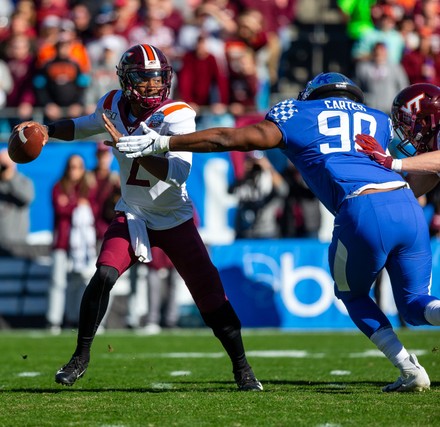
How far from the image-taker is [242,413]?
4.80 m

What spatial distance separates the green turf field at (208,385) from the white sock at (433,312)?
395mm

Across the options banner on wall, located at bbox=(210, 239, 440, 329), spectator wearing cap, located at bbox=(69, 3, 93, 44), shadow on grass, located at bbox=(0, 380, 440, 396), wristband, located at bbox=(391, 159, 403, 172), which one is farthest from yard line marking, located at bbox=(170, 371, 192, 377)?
spectator wearing cap, located at bbox=(69, 3, 93, 44)

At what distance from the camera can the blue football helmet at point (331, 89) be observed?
558 centimetres

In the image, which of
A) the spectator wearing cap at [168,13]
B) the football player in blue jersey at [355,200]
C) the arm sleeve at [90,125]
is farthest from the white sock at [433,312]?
the spectator wearing cap at [168,13]

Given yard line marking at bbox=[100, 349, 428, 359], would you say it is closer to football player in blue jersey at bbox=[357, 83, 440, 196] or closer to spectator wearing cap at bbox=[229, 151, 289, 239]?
football player in blue jersey at bbox=[357, 83, 440, 196]

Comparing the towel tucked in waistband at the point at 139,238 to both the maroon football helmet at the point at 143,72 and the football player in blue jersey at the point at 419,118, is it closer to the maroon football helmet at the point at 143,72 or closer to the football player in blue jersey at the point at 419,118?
the maroon football helmet at the point at 143,72

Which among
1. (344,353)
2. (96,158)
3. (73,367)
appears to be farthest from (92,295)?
(96,158)

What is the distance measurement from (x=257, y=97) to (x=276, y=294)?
2918 millimetres

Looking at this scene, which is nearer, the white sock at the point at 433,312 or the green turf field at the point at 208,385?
the green turf field at the point at 208,385

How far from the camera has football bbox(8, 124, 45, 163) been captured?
5992 millimetres

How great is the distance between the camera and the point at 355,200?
5.25 metres

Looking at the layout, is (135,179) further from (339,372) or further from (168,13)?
(168,13)

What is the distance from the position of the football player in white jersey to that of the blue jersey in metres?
0.74

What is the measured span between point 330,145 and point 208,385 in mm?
1727
